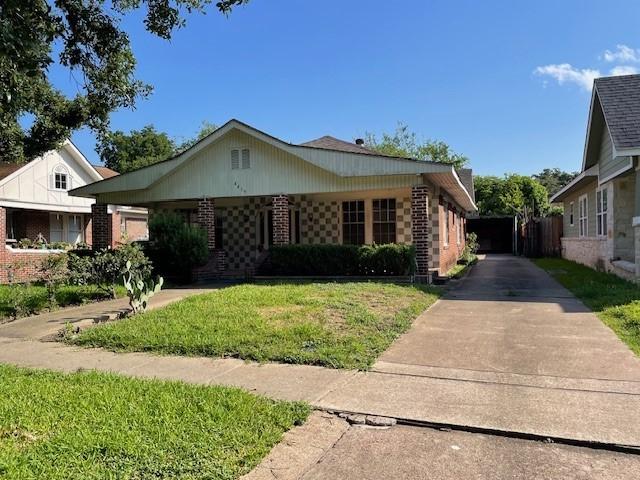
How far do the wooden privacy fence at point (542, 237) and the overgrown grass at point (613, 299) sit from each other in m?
12.2

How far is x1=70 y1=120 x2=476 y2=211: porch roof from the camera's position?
45.6 feet

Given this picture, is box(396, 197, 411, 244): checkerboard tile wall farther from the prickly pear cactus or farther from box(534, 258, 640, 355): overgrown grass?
the prickly pear cactus

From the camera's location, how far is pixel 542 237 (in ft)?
93.3

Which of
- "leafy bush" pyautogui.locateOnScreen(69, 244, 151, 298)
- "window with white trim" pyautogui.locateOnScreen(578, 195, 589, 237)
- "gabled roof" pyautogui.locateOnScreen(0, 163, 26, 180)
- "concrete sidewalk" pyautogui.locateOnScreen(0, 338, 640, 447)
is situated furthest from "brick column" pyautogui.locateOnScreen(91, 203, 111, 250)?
"window with white trim" pyautogui.locateOnScreen(578, 195, 589, 237)

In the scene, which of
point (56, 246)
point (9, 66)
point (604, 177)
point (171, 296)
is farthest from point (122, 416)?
point (56, 246)

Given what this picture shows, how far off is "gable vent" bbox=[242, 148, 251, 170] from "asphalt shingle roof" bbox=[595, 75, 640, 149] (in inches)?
390

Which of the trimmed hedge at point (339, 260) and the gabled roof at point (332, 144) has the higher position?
the gabled roof at point (332, 144)

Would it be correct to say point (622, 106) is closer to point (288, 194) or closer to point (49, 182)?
point (288, 194)

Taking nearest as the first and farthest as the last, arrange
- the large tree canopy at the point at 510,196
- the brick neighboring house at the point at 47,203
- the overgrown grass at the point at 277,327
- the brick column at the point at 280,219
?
1. the overgrown grass at the point at 277,327
2. the brick column at the point at 280,219
3. the brick neighboring house at the point at 47,203
4. the large tree canopy at the point at 510,196

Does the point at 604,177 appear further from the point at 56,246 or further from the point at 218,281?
the point at 56,246

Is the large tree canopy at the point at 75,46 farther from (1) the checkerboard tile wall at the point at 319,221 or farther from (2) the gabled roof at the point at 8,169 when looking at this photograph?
(2) the gabled roof at the point at 8,169

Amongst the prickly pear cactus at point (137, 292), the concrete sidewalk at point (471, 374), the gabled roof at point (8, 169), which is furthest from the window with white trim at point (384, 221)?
the gabled roof at point (8, 169)

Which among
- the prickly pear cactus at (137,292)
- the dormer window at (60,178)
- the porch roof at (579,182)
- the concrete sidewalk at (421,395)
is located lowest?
the concrete sidewalk at (421,395)

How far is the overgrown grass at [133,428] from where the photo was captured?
11.1 ft
